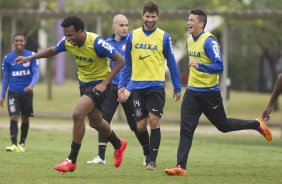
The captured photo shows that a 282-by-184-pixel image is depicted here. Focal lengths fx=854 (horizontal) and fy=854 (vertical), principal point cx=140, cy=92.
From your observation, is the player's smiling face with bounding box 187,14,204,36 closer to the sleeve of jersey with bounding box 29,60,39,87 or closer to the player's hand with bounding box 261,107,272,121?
the player's hand with bounding box 261,107,272,121

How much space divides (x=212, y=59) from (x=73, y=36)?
6.50ft

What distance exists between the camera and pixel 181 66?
34812mm

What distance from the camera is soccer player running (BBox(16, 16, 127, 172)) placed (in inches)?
461

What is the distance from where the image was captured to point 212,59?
12.0 metres

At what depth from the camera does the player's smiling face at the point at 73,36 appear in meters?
11.7

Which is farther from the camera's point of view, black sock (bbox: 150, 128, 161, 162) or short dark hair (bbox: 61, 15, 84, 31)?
black sock (bbox: 150, 128, 161, 162)

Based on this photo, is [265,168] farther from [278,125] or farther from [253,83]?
[253,83]

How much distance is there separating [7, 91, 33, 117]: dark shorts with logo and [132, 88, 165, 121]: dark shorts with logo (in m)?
A: 4.40

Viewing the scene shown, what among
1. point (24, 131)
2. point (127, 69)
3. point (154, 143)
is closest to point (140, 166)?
point (154, 143)

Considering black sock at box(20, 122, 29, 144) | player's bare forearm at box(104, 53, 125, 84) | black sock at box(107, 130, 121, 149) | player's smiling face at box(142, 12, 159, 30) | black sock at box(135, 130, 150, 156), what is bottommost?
black sock at box(20, 122, 29, 144)

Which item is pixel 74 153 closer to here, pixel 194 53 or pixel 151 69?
pixel 151 69

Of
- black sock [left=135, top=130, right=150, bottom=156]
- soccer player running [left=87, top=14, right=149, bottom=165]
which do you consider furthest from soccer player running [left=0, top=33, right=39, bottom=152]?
black sock [left=135, top=130, right=150, bottom=156]

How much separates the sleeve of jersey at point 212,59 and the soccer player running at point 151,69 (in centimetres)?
94

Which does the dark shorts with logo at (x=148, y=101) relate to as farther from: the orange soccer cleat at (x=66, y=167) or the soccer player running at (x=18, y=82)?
the soccer player running at (x=18, y=82)
